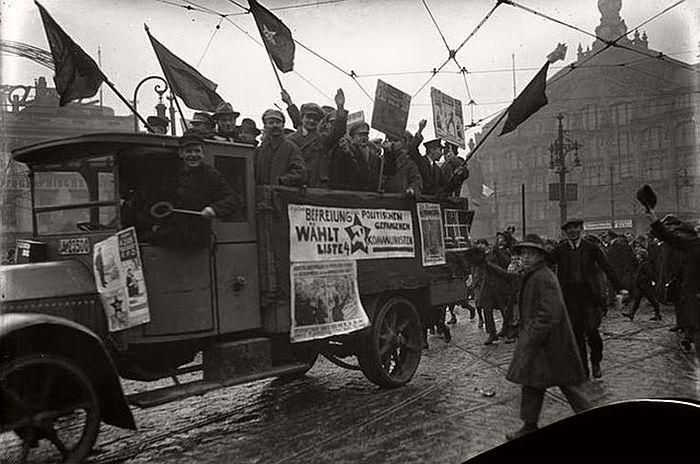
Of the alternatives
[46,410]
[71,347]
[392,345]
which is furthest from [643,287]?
[46,410]

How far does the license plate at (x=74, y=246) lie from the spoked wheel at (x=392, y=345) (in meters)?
2.09

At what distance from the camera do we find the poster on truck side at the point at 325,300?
3.81 meters

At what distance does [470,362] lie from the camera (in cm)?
500

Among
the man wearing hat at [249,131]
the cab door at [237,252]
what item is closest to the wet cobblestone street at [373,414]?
the cab door at [237,252]

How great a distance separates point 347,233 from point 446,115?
1020 millimetres

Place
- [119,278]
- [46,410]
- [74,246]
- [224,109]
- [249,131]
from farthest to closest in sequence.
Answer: [249,131] → [224,109] → [74,246] → [119,278] → [46,410]

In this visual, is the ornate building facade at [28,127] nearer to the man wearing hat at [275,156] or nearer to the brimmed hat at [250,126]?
the man wearing hat at [275,156]

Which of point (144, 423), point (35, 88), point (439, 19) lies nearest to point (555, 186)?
point (439, 19)

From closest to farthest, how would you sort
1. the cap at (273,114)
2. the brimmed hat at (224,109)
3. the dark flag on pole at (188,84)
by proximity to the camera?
the dark flag on pole at (188,84)
the brimmed hat at (224,109)
the cap at (273,114)

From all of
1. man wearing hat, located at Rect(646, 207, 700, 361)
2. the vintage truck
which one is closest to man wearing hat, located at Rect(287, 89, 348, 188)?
the vintage truck

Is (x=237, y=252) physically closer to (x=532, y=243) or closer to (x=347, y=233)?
(x=347, y=233)

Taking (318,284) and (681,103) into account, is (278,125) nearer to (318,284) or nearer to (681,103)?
(318,284)

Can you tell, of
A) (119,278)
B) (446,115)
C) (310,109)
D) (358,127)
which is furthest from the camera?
(358,127)

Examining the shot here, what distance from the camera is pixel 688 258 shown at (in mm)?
3666
